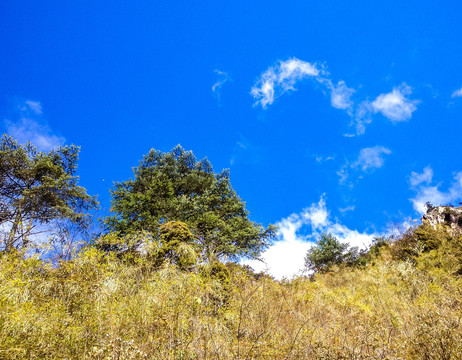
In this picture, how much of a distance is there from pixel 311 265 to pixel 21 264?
30146 millimetres

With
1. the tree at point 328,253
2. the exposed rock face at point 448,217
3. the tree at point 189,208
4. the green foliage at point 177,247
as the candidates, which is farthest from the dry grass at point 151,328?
the tree at point 328,253

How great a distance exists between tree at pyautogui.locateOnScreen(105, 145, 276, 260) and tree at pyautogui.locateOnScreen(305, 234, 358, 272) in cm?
1569

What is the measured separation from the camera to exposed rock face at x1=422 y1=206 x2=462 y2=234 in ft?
53.0

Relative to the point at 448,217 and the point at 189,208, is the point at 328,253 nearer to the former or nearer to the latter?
the point at 448,217

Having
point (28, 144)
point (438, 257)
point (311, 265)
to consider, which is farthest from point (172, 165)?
point (311, 265)

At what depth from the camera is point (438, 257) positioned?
34.6 ft

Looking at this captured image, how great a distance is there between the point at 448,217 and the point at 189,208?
19.0 meters

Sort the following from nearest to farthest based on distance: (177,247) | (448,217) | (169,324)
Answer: (169,324), (177,247), (448,217)

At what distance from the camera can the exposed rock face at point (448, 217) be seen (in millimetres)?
Answer: 16156

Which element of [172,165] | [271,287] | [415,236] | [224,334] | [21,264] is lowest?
[224,334]

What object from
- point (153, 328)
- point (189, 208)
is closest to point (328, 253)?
point (189, 208)

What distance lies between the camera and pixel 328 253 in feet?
90.5

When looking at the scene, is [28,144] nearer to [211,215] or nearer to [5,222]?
[5,222]

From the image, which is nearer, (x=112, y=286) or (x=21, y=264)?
(x=112, y=286)
